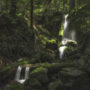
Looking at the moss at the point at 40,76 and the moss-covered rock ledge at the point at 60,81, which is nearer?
the moss-covered rock ledge at the point at 60,81

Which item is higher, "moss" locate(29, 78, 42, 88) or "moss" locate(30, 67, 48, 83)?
"moss" locate(30, 67, 48, 83)

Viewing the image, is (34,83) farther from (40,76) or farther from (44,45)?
(44,45)

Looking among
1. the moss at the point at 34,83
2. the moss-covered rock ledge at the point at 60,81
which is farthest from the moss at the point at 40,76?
the moss at the point at 34,83

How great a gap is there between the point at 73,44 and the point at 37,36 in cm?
466

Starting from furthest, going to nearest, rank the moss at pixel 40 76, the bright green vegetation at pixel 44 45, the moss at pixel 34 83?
1. the moss at pixel 40 76
2. the moss at pixel 34 83
3. the bright green vegetation at pixel 44 45

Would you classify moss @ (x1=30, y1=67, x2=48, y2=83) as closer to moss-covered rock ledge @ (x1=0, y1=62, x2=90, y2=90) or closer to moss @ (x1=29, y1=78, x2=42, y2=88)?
moss-covered rock ledge @ (x1=0, y1=62, x2=90, y2=90)

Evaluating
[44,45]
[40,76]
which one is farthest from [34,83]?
[44,45]

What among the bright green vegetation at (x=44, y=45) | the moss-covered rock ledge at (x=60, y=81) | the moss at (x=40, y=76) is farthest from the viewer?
the moss at (x=40, y=76)

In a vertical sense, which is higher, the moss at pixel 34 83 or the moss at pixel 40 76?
the moss at pixel 40 76

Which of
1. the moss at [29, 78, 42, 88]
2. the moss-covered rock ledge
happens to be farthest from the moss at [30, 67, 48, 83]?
the moss at [29, 78, 42, 88]

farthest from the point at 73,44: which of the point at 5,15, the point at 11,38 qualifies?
the point at 5,15

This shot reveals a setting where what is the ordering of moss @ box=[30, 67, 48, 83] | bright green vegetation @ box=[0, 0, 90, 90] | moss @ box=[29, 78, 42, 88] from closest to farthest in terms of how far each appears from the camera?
bright green vegetation @ box=[0, 0, 90, 90] → moss @ box=[29, 78, 42, 88] → moss @ box=[30, 67, 48, 83]

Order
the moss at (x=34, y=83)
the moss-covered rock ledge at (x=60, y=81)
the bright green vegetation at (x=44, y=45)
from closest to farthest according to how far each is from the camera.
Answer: the moss-covered rock ledge at (x=60, y=81), the bright green vegetation at (x=44, y=45), the moss at (x=34, y=83)

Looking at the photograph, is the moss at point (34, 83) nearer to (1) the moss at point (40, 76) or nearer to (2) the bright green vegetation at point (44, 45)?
(2) the bright green vegetation at point (44, 45)
